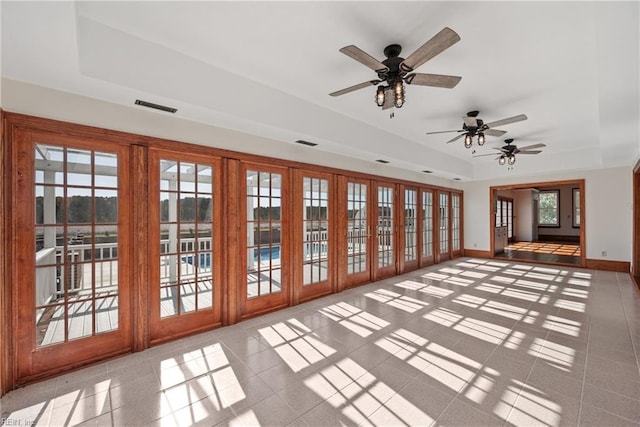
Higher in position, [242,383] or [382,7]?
[382,7]

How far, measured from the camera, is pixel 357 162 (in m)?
5.36

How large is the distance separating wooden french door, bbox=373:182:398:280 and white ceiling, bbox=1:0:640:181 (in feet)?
7.27

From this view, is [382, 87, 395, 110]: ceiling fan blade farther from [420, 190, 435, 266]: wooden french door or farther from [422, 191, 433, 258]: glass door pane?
[422, 191, 433, 258]: glass door pane

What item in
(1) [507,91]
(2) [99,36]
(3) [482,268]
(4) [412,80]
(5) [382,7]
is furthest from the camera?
(3) [482,268]

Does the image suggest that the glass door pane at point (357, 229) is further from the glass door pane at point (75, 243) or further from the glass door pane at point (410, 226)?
the glass door pane at point (75, 243)

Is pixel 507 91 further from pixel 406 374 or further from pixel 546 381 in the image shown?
pixel 406 374

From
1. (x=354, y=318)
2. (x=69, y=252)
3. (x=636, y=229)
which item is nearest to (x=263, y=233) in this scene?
(x=354, y=318)

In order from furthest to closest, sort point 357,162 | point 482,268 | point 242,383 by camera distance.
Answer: point 482,268, point 357,162, point 242,383

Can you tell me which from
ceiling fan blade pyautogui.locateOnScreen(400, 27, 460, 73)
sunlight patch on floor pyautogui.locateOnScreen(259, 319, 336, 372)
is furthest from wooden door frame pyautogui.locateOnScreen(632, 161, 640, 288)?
sunlight patch on floor pyautogui.locateOnScreen(259, 319, 336, 372)

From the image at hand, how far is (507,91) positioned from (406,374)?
3.45 metres

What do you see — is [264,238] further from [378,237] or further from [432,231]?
[432,231]

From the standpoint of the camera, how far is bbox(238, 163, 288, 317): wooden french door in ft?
12.5

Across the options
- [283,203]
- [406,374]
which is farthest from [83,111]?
[406,374]

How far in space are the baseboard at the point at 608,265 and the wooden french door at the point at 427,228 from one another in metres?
3.63
